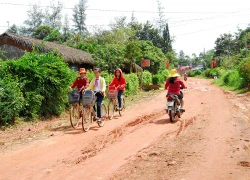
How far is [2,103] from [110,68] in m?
20.8

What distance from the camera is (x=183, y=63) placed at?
133m

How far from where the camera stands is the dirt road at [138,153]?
5076 millimetres

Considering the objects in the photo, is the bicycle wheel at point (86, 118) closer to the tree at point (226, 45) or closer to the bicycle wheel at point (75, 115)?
the bicycle wheel at point (75, 115)

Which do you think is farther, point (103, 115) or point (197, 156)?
point (103, 115)

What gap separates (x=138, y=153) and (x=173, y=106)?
4.31 m

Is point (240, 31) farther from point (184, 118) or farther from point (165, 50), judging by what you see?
point (184, 118)

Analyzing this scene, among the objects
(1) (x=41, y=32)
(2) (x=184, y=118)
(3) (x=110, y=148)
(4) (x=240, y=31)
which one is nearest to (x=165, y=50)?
(4) (x=240, y=31)

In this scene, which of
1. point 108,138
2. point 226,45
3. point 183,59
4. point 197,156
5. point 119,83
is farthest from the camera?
point 183,59

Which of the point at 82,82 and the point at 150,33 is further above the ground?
the point at 150,33

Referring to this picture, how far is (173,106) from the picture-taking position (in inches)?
406

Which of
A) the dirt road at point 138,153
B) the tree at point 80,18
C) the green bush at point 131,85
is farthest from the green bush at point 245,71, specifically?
the tree at point 80,18

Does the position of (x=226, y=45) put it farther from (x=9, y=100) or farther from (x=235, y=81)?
(x=9, y=100)

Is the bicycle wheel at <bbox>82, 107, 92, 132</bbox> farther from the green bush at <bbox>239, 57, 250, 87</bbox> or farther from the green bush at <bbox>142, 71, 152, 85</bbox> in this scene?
the green bush at <bbox>142, 71, 152, 85</bbox>

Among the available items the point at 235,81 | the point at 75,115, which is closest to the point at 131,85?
the point at 235,81
